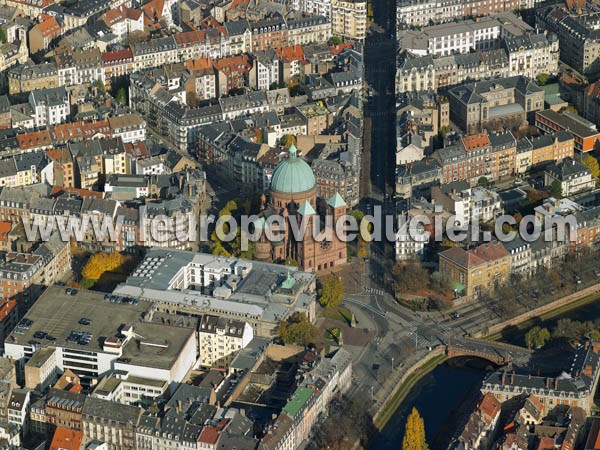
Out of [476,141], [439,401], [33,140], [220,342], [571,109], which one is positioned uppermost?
[33,140]

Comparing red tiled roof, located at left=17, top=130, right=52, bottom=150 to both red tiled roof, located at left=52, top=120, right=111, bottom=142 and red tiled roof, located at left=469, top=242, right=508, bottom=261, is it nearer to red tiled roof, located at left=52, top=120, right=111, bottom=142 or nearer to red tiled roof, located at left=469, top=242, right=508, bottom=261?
red tiled roof, located at left=52, top=120, right=111, bottom=142

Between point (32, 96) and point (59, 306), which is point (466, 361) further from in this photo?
point (32, 96)

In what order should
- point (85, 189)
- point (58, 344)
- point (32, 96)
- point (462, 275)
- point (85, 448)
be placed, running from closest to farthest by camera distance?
point (85, 448) → point (58, 344) → point (462, 275) → point (85, 189) → point (32, 96)

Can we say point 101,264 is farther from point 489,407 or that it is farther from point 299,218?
point 489,407

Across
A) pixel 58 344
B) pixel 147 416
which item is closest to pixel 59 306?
pixel 58 344

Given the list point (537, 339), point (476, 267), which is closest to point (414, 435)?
point (537, 339)

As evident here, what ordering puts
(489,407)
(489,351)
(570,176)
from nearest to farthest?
(489,407) < (489,351) < (570,176)
